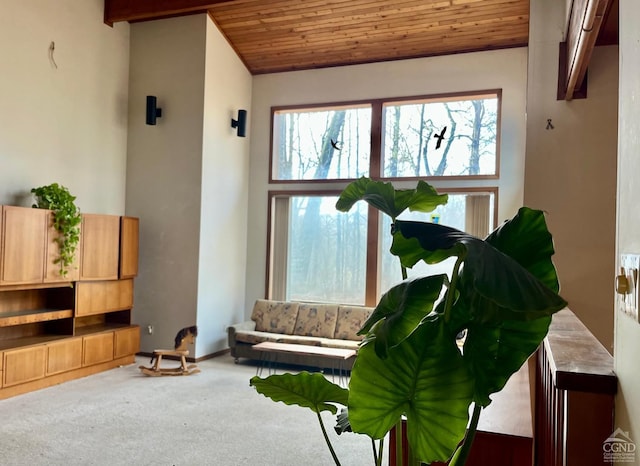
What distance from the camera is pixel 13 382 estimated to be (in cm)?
520

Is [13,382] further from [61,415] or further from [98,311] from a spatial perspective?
[98,311]

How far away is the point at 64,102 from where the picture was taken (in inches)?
255

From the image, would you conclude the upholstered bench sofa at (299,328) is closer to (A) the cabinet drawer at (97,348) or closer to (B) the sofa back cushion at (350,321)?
(B) the sofa back cushion at (350,321)

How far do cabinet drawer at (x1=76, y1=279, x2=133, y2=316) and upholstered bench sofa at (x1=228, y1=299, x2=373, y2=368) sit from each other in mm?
1439

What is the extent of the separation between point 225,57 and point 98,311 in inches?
151

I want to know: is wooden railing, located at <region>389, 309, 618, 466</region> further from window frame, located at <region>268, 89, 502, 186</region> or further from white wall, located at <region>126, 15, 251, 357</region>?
white wall, located at <region>126, 15, 251, 357</region>

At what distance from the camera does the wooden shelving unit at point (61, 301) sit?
5309 mm

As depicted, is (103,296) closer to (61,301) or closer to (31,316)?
(61,301)

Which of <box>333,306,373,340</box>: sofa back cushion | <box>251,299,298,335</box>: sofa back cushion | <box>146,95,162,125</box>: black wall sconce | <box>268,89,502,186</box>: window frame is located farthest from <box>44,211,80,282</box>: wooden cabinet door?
<box>333,306,373,340</box>: sofa back cushion

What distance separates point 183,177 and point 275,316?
2.29 m

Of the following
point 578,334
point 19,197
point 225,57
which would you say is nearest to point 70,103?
point 19,197

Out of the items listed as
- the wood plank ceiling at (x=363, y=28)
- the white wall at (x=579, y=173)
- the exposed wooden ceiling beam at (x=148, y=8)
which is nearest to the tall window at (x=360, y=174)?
the wood plank ceiling at (x=363, y=28)

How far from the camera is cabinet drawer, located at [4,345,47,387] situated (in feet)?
16.9

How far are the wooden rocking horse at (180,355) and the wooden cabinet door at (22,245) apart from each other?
5.17 ft
